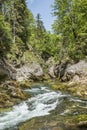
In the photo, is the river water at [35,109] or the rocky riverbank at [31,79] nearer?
A: the river water at [35,109]

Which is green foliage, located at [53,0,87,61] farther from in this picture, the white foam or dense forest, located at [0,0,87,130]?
the white foam

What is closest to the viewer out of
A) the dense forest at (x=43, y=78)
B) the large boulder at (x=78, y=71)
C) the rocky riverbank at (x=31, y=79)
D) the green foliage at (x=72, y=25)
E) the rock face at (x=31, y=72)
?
the dense forest at (x=43, y=78)

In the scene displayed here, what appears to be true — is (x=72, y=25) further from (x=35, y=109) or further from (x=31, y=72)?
(x=35, y=109)

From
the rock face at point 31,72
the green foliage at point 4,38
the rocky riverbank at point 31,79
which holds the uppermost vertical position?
the green foliage at point 4,38

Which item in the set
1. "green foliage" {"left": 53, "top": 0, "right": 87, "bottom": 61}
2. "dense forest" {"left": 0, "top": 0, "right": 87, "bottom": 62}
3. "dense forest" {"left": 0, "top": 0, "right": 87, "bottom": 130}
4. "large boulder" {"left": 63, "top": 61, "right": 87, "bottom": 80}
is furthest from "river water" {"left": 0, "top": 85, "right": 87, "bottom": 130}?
"green foliage" {"left": 53, "top": 0, "right": 87, "bottom": 61}

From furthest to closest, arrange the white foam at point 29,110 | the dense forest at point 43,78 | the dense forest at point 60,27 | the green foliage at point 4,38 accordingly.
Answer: the dense forest at point 60,27
the green foliage at point 4,38
the white foam at point 29,110
the dense forest at point 43,78

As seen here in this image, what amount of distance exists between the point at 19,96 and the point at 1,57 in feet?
40.4

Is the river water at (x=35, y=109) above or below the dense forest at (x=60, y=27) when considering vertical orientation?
below

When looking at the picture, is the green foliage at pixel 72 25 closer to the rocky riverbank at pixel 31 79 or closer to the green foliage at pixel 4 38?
the rocky riverbank at pixel 31 79

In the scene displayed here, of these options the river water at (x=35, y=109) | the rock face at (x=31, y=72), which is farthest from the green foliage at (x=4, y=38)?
the river water at (x=35, y=109)

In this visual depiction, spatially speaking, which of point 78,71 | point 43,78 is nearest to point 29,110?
point 78,71

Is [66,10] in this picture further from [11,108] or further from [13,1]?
[11,108]

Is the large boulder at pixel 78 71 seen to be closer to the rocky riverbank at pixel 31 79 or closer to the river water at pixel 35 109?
the rocky riverbank at pixel 31 79

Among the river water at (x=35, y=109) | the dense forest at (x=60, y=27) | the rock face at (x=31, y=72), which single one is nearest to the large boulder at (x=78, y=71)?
the dense forest at (x=60, y=27)
